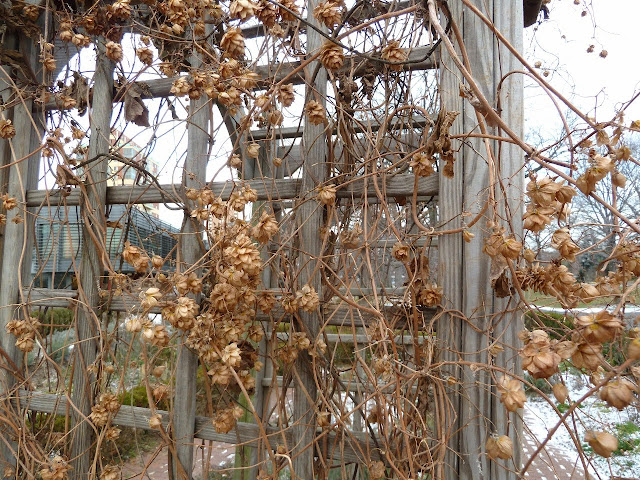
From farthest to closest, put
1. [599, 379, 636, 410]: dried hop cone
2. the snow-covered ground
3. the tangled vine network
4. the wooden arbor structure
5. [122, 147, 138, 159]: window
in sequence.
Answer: the snow-covered ground, [122, 147, 138, 159]: window, the wooden arbor structure, the tangled vine network, [599, 379, 636, 410]: dried hop cone

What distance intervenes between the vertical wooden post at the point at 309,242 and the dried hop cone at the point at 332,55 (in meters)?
0.21

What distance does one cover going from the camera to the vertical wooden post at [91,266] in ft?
4.94

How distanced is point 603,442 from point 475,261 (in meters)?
0.62

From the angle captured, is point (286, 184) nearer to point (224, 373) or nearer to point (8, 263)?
point (224, 373)

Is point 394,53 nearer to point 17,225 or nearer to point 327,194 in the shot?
point 327,194

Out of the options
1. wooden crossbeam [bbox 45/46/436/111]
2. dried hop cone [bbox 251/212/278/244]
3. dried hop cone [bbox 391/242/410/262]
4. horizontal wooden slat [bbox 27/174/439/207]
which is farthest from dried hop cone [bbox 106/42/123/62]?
dried hop cone [bbox 391/242/410/262]

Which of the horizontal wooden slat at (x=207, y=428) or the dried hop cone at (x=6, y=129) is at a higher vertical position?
the dried hop cone at (x=6, y=129)

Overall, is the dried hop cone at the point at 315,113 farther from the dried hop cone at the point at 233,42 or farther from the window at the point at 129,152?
the window at the point at 129,152

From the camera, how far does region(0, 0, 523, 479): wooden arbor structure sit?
3.78 ft

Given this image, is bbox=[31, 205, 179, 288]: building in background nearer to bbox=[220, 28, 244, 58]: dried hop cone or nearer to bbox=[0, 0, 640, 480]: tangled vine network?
bbox=[0, 0, 640, 480]: tangled vine network

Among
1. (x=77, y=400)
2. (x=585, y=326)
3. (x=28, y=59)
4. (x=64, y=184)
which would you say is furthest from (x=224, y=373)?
(x=28, y=59)

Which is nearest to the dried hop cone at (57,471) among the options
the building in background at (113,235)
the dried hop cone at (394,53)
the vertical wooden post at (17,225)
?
the vertical wooden post at (17,225)

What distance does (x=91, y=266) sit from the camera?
1.57 meters

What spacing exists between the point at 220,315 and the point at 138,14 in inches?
49.3
